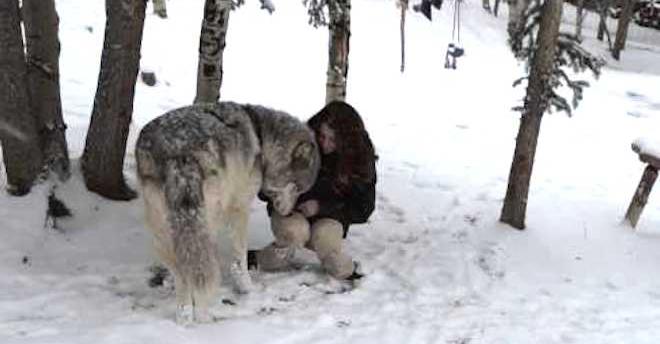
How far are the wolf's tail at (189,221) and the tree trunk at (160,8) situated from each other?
14.7m

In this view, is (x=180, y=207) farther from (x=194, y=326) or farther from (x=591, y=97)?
(x=591, y=97)

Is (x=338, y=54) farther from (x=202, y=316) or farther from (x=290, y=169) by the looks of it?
(x=202, y=316)

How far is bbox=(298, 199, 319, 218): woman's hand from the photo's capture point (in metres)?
5.50

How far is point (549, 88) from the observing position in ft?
21.1

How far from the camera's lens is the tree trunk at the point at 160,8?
1817 cm

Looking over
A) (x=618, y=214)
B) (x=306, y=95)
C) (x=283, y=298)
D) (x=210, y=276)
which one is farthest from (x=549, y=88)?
(x=306, y=95)

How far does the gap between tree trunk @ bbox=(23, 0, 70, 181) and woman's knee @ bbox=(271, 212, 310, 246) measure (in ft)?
6.35

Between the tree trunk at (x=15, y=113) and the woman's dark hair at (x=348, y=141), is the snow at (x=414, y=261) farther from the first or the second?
the woman's dark hair at (x=348, y=141)

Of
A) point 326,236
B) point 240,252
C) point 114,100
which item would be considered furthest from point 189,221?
point 114,100

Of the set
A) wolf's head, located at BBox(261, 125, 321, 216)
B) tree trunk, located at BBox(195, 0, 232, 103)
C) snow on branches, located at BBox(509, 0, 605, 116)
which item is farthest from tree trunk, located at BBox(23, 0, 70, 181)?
snow on branches, located at BBox(509, 0, 605, 116)

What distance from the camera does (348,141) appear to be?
18.1 feet

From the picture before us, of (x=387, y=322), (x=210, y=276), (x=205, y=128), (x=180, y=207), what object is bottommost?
(x=387, y=322)

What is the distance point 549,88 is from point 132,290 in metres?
3.85

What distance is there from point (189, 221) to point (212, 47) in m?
2.68
